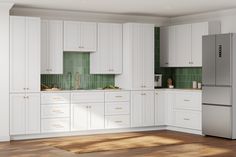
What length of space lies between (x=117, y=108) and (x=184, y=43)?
1938 millimetres

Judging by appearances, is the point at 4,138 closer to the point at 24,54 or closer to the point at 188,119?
the point at 24,54

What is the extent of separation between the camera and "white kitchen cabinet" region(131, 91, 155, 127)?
1017 cm

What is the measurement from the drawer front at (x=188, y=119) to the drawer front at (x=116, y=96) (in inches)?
42.7

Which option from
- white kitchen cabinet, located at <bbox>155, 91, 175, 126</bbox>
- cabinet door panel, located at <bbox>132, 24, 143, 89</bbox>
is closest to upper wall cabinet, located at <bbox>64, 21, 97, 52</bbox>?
cabinet door panel, located at <bbox>132, 24, 143, 89</bbox>

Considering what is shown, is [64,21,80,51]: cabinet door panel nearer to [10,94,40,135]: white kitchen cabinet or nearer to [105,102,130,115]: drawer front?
[10,94,40,135]: white kitchen cabinet

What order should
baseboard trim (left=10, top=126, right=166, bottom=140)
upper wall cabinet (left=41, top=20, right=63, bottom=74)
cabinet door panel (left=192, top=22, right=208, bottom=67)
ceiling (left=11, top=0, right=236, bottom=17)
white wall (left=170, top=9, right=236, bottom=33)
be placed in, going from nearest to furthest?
ceiling (left=11, top=0, right=236, bottom=17) → baseboard trim (left=10, top=126, right=166, bottom=140) → upper wall cabinet (left=41, top=20, right=63, bottom=74) → white wall (left=170, top=9, right=236, bottom=33) → cabinet door panel (left=192, top=22, right=208, bottom=67)

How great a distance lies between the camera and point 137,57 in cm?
1018

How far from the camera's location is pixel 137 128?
10305mm

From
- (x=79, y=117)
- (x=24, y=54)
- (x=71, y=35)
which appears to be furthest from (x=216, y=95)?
(x=24, y=54)

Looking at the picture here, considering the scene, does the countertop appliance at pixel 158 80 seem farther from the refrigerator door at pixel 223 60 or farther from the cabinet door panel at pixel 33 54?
the cabinet door panel at pixel 33 54

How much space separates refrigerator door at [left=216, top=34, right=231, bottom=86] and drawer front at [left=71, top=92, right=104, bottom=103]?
2.28 meters

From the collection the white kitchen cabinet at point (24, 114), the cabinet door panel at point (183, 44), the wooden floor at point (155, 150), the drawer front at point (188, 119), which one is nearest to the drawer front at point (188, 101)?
the drawer front at point (188, 119)

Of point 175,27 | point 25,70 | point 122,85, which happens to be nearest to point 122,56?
point 122,85

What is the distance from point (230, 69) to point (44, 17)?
3676mm
